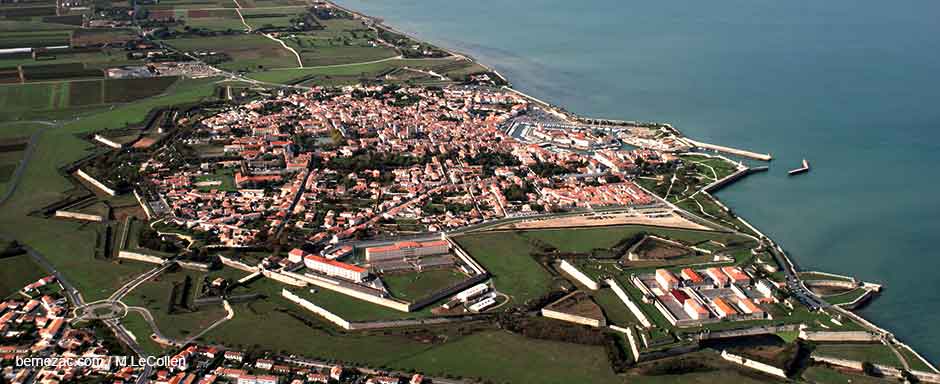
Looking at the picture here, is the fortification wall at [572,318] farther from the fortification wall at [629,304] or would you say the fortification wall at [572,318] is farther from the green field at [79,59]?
the green field at [79,59]

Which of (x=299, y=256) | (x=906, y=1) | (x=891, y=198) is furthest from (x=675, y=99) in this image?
(x=906, y=1)

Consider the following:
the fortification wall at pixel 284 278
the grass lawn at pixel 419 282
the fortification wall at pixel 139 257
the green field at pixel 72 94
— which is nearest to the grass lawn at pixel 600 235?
the grass lawn at pixel 419 282

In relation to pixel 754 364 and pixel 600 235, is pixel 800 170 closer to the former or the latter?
pixel 600 235

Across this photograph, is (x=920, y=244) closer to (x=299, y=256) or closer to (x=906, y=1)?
→ (x=299, y=256)

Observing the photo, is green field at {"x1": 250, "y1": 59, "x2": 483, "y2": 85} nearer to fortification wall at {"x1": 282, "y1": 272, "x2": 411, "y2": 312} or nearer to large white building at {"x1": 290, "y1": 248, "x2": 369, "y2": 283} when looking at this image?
large white building at {"x1": 290, "y1": 248, "x2": 369, "y2": 283}

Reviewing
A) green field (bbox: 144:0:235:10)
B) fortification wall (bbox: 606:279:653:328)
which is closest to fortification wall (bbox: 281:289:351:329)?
fortification wall (bbox: 606:279:653:328)

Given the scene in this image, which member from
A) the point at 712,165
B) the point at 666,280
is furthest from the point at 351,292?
the point at 712,165
